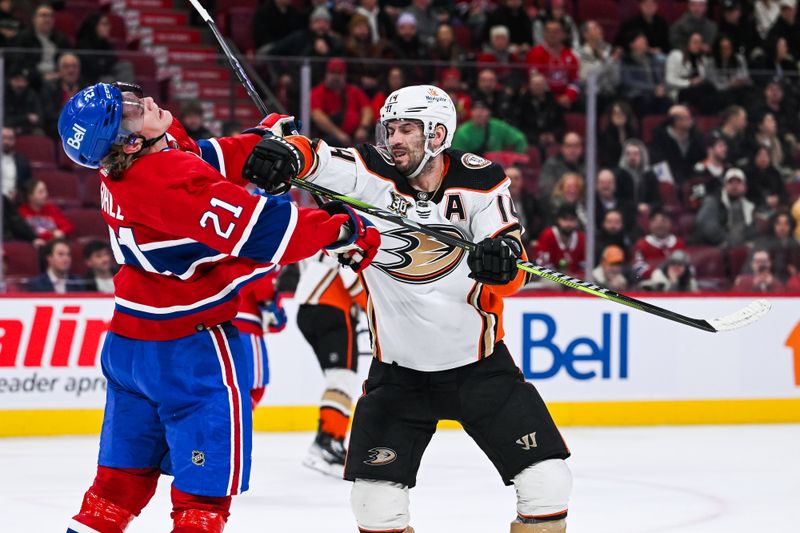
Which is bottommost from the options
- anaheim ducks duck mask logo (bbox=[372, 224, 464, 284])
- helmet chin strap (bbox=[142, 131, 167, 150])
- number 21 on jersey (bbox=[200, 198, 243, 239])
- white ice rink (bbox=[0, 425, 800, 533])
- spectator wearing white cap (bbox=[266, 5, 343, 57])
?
white ice rink (bbox=[0, 425, 800, 533])

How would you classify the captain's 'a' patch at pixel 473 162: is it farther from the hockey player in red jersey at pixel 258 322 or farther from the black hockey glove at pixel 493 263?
the hockey player in red jersey at pixel 258 322

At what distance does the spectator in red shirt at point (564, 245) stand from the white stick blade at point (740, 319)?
3.77 meters

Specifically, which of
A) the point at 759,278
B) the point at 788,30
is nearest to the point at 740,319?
the point at 759,278

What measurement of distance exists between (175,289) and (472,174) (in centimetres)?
88

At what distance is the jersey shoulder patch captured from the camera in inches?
142

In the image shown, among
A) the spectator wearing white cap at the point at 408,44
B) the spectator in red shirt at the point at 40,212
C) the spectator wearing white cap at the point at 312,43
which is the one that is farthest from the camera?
the spectator wearing white cap at the point at 408,44

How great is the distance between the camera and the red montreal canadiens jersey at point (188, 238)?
305 centimetres

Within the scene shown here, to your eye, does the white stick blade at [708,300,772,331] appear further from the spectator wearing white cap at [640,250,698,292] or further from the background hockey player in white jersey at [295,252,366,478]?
the spectator wearing white cap at [640,250,698,292]

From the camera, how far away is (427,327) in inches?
143

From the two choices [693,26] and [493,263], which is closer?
[493,263]

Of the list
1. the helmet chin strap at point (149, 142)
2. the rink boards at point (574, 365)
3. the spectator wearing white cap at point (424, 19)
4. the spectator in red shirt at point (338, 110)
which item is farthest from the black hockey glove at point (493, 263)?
the spectator wearing white cap at point (424, 19)

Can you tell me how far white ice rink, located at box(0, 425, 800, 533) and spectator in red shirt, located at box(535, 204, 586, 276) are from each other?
952 millimetres

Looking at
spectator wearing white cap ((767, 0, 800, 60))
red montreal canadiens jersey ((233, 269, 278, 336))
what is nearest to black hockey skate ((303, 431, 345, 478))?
red montreal canadiens jersey ((233, 269, 278, 336))

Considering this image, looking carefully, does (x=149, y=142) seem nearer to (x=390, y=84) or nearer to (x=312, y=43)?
(x=390, y=84)
